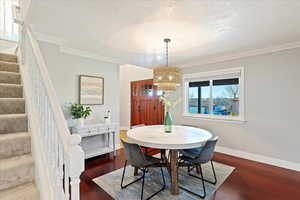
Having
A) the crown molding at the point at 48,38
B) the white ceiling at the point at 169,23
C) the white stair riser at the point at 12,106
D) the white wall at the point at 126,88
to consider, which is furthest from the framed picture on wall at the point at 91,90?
the white wall at the point at 126,88

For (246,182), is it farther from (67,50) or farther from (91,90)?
(67,50)

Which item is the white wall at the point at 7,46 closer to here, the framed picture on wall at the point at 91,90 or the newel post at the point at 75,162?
the framed picture on wall at the point at 91,90

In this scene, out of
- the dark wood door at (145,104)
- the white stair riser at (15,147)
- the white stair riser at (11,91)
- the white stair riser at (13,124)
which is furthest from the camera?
the dark wood door at (145,104)

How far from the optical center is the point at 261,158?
3.21m

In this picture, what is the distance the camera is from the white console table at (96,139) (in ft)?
10.1

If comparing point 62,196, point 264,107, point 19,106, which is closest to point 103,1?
point 19,106

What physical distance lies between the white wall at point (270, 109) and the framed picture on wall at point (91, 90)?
3.05 m

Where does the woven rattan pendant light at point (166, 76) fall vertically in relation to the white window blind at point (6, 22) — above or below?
below

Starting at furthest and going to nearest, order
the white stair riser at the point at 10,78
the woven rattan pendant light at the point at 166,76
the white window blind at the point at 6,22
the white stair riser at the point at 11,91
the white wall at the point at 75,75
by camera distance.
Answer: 1. the white window blind at the point at 6,22
2. the white wall at the point at 75,75
3. the woven rattan pendant light at the point at 166,76
4. the white stair riser at the point at 10,78
5. the white stair riser at the point at 11,91

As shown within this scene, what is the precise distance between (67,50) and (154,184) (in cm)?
303

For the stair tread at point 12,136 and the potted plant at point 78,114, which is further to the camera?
the potted plant at point 78,114

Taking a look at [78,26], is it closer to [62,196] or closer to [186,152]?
[62,196]

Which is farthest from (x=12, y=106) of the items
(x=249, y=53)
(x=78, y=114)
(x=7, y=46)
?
(x=249, y=53)

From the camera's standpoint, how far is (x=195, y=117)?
4.25 m
